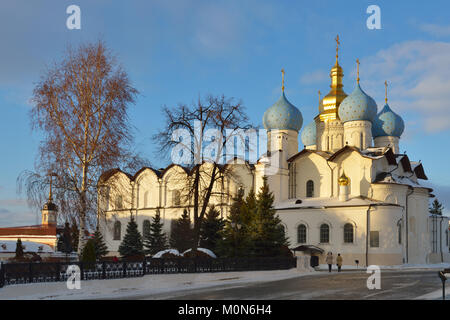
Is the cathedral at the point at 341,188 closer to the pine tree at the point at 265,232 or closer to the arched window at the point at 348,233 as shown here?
the arched window at the point at 348,233

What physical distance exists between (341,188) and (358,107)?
285 inches

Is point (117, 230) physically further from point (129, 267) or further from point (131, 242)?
point (129, 267)

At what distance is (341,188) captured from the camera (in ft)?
118

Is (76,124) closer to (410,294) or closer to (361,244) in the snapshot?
(410,294)

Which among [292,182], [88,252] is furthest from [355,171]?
[88,252]

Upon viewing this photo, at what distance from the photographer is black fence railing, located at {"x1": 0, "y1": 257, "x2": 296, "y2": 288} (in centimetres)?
1617

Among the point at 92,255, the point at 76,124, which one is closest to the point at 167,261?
the point at 92,255

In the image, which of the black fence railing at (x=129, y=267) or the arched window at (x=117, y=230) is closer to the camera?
the black fence railing at (x=129, y=267)

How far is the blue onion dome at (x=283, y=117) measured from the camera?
135 feet

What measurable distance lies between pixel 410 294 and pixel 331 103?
102ft

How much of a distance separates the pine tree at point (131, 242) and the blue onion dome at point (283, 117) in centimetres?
1346

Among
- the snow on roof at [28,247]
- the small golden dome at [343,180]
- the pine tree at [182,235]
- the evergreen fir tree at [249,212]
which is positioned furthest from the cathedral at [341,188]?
the snow on roof at [28,247]

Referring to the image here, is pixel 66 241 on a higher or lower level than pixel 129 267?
lower

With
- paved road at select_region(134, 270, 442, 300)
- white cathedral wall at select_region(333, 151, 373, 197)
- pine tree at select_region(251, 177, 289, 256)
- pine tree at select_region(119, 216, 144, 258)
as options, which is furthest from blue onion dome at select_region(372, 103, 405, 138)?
paved road at select_region(134, 270, 442, 300)
